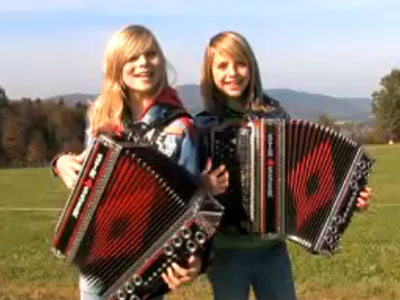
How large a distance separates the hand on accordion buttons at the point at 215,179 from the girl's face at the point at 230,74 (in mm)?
381

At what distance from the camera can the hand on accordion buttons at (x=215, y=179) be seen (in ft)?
10.9

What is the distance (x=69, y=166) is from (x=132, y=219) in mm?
326

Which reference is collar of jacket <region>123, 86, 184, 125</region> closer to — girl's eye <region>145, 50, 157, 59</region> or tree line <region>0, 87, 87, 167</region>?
girl's eye <region>145, 50, 157, 59</region>

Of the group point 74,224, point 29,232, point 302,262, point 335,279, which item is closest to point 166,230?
point 74,224

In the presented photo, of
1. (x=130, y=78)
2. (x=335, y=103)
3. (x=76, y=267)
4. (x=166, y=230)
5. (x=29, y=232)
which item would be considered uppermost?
(x=130, y=78)

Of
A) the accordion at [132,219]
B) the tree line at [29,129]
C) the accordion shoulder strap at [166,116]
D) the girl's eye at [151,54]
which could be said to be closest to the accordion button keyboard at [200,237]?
the accordion at [132,219]

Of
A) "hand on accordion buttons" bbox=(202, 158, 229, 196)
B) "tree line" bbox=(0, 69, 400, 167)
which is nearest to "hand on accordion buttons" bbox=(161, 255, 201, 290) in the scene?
"hand on accordion buttons" bbox=(202, 158, 229, 196)

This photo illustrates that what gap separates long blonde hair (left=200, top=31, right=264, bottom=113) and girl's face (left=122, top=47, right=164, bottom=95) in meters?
0.46

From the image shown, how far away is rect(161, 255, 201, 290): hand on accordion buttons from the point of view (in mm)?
3131

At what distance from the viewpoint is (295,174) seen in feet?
12.2

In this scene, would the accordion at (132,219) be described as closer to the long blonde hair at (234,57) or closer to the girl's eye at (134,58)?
the girl's eye at (134,58)

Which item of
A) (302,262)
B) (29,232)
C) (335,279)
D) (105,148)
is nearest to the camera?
(105,148)

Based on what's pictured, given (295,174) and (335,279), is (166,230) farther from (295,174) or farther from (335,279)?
(335,279)

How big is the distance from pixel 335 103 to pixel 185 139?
170 metres
